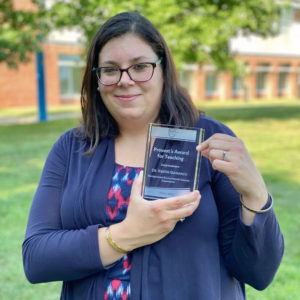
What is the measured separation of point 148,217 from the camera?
1.38m

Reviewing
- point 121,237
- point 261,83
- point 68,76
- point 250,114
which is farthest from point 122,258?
point 261,83

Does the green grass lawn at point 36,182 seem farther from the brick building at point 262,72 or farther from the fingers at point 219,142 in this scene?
the brick building at point 262,72

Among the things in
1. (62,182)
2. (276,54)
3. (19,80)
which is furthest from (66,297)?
(276,54)

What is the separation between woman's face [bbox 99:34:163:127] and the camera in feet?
5.26

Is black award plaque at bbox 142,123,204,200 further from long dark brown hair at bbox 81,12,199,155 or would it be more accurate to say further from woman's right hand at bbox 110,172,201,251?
long dark brown hair at bbox 81,12,199,155

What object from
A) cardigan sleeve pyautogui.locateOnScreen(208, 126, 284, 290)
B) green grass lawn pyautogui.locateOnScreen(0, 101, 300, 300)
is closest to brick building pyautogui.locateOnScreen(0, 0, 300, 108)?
green grass lawn pyautogui.locateOnScreen(0, 101, 300, 300)

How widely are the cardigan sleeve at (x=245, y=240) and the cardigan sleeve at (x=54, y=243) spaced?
460 mm

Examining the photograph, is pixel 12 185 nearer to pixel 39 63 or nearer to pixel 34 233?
pixel 34 233

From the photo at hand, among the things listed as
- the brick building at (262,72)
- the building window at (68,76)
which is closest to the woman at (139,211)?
the building window at (68,76)

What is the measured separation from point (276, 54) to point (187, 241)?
128 feet

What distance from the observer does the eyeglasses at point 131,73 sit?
1604mm

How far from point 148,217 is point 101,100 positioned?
69 cm

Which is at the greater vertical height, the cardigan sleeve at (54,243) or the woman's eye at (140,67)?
the woman's eye at (140,67)

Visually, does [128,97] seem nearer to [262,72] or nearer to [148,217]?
[148,217]
